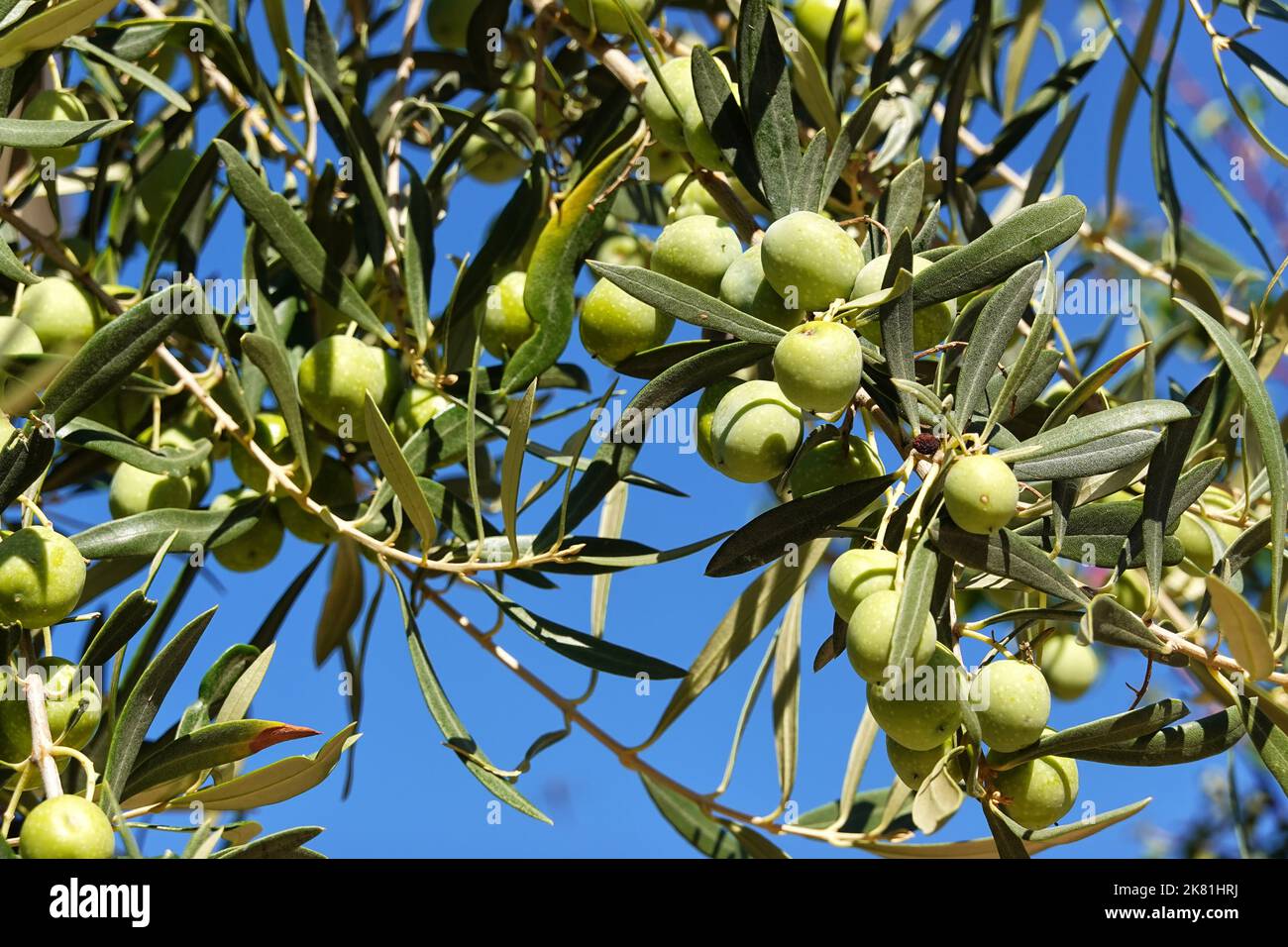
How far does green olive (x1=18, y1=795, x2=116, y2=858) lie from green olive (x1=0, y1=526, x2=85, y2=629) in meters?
0.20

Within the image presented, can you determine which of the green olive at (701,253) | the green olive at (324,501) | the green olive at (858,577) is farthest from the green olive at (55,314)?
the green olive at (858,577)

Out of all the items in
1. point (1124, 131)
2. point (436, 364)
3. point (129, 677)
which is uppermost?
point (1124, 131)

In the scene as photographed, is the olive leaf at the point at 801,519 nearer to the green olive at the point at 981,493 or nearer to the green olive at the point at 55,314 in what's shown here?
the green olive at the point at 981,493

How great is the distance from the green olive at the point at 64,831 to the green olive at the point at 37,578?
201mm

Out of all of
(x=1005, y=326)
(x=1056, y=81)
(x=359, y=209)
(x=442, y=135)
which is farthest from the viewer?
(x=442, y=135)

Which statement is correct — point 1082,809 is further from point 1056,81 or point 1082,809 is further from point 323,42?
point 323,42

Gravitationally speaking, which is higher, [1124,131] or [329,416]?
[1124,131]

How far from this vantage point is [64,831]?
0.87m

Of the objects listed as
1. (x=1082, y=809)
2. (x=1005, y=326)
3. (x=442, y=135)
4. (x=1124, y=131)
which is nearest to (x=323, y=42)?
(x=442, y=135)

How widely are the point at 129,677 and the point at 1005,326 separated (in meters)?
0.92

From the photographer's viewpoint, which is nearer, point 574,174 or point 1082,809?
point 1082,809

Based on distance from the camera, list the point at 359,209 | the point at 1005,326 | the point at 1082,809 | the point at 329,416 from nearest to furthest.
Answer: the point at 1005,326
the point at 1082,809
the point at 329,416
the point at 359,209

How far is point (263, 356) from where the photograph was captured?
1.20 meters

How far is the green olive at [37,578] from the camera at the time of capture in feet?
3.33
